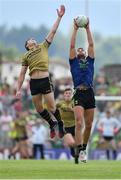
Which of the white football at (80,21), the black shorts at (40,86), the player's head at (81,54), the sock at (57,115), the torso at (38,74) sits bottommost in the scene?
the sock at (57,115)

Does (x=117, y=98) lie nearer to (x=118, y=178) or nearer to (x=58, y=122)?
(x=58, y=122)

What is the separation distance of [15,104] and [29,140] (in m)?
1.70

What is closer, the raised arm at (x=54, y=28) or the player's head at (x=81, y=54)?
the player's head at (x=81, y=54)

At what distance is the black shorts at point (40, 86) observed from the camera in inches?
997

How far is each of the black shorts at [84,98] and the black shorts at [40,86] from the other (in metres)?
1.47

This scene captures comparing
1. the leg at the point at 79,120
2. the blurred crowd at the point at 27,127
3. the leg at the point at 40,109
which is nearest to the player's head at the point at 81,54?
the leg at the point at 79,120

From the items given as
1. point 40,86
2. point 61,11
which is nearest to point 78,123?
point 40,86

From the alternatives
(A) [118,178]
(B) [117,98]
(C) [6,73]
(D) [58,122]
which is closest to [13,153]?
(B) [117,98]

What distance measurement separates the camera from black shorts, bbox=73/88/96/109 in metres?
24.0

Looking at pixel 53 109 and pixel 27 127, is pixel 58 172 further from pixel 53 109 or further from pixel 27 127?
pixel 27 127

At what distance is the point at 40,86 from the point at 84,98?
1.72 metres

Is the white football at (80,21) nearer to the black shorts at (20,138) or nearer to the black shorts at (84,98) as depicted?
the black shorts at (84,98)

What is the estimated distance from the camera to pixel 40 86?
2534 centimetres

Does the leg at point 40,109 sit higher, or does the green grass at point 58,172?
the leg at point 40,109
